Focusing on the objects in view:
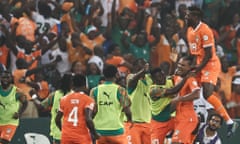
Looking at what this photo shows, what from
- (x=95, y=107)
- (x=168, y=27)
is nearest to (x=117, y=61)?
(x=168, y=27)

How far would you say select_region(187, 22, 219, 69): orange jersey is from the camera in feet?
51.8

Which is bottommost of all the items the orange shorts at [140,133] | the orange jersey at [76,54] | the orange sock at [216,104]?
the orange shorts at [140,133]

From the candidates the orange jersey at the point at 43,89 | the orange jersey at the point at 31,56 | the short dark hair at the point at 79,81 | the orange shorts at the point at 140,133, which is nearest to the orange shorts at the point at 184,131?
the orange shorts at the point at 140,133

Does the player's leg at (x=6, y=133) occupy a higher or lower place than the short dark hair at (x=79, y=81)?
lower

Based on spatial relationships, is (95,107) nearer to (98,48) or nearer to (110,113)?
(110,113)

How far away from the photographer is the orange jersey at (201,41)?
15773 millimetres

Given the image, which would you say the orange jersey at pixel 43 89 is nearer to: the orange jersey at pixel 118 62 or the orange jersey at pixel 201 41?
the orange jersey at pixel 118 62

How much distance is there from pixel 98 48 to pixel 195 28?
5.33 meters

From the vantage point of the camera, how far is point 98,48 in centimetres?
2089

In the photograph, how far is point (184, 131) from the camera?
611 inches

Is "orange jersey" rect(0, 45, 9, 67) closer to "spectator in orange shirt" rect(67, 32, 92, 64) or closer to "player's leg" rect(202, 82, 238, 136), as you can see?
"spectator in orange shirt" rect(67, 32, 92, 64)

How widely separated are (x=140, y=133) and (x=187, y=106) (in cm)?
152

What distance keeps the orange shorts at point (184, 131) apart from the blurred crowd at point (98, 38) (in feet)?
14.0

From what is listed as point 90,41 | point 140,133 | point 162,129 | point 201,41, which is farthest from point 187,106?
point 90,41
